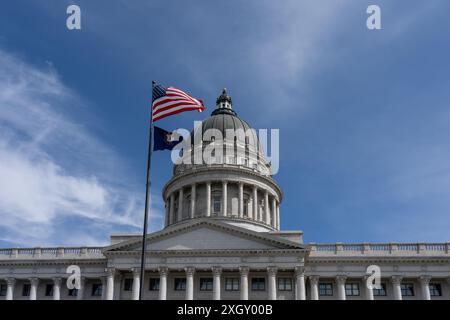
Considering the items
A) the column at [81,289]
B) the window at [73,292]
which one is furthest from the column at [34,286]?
the column at [81,289]

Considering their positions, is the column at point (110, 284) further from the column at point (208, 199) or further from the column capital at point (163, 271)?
the column at point (208, 199)

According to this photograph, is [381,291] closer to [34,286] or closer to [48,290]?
[48,290]

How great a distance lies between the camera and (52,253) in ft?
199

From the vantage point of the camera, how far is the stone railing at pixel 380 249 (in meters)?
56.5

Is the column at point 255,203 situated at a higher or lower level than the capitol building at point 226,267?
higher

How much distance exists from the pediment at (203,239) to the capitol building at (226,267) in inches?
4.3

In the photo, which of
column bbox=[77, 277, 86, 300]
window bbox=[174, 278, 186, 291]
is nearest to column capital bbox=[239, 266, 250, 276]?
window bbox=[174, 278, 186, 291]

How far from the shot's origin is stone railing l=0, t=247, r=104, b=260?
5988cm

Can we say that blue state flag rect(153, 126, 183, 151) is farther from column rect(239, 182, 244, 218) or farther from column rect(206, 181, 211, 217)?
column rect(239, 182, 244, 218)

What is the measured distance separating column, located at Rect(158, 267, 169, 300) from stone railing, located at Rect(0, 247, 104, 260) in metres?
9.29

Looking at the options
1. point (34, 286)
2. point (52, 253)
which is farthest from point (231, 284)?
point (34, 286)
